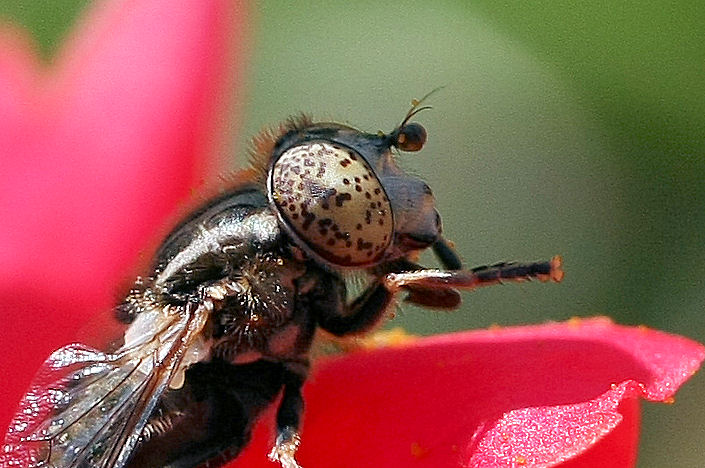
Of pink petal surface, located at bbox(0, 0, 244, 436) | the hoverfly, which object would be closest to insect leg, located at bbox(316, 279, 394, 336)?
the hoverfly

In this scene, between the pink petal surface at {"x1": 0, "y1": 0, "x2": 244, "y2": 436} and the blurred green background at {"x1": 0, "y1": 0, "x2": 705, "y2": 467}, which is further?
the blurred green background at {"x1": 0, "y1": 0, "x2": 705, "y2": 467}

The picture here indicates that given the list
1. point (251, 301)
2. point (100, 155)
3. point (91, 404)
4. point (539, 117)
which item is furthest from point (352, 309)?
point (539, 117)

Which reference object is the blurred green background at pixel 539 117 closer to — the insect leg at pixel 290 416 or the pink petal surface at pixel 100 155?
the pink petal surface at pixel 100 155

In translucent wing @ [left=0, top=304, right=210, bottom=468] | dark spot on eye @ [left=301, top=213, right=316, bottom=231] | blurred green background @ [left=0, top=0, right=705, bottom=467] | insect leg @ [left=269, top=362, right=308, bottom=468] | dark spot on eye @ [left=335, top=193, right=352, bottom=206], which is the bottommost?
blurred green background @ [left=0, top=0, right=705, bottom=467]

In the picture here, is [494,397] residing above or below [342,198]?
below

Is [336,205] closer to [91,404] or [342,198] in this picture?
[342,198]

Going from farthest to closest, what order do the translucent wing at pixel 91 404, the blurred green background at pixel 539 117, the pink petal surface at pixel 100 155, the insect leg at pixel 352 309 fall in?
the blurred green background at pixel 539 117 → the pink petal surface at pixel 100 155 → the insect leg at pixel 352 309 → the translucent wing at pixel 91 404

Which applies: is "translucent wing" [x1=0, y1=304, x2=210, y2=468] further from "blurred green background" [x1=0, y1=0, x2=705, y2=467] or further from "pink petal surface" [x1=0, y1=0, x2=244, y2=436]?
"blurred green background" [x1=0, y1=0, x2=705, y2=467]

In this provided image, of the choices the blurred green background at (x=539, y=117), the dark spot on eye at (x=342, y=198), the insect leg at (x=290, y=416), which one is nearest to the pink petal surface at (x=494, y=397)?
the insect leg at (x=290, y=416)
